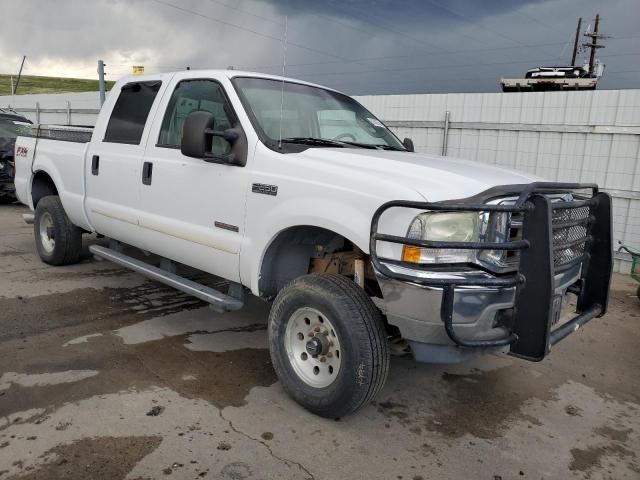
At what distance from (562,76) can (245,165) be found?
18.2 meters

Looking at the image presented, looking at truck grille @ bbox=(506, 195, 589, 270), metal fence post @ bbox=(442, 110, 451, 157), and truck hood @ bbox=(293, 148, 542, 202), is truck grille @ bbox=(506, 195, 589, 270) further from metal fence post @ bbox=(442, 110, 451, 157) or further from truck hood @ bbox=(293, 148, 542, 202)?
metal fence post @ bbox=(442, 110, 451, 157)

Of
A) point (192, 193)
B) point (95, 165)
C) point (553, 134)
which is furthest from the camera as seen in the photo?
point (553, 134)

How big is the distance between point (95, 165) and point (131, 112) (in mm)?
652

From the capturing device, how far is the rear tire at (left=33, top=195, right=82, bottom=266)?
589 centimetres

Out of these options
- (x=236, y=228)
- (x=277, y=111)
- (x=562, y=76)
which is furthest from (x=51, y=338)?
(x=562, y=76)

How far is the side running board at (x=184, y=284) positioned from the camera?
3.78 m

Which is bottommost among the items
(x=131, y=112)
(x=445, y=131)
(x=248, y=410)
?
(x=248, y=410)

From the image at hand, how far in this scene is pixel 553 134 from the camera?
325 inches

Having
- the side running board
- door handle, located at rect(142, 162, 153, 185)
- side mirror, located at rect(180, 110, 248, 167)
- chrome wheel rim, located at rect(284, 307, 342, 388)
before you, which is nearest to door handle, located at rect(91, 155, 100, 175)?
the side running board

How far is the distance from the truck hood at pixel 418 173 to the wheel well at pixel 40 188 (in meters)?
4.33

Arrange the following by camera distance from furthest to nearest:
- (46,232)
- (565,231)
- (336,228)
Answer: (46,232) < (565,231) < (336,228)

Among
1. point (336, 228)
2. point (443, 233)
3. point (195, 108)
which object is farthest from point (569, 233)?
point (195, 108)

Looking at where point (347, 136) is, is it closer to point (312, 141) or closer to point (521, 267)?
point (312, 141)

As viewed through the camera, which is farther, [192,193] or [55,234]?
[55,234]
